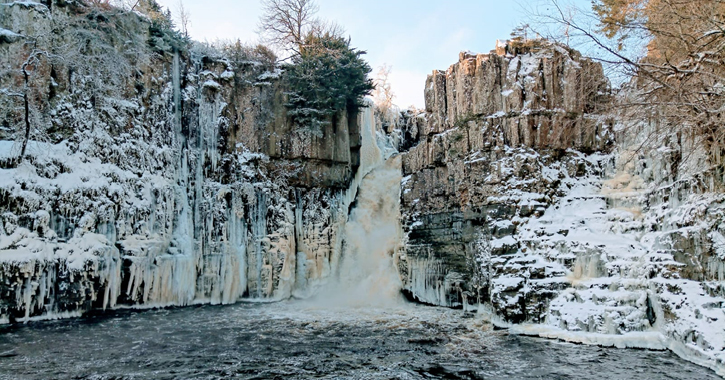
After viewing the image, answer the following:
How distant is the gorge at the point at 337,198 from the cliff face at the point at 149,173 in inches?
2.4

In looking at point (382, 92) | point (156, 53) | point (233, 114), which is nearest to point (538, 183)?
point (233, 114)

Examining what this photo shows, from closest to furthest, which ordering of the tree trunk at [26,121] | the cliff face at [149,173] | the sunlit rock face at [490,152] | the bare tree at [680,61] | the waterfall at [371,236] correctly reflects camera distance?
the bare tree at [680,61] → the tree trunk at [26,121] → the cliff face at [149,173] → the sunlit rock face at [490,152] → the waterfall at [371,236]

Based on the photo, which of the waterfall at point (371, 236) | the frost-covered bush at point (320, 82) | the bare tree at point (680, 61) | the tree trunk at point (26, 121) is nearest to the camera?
the bare tree at point (680, 61)

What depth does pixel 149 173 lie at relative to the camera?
1775 cm

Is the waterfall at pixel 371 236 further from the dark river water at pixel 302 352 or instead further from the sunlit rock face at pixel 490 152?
the dark river water at pixel 302 352

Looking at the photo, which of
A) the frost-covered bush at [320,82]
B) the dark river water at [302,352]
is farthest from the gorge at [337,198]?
the dark river water at [302,352]

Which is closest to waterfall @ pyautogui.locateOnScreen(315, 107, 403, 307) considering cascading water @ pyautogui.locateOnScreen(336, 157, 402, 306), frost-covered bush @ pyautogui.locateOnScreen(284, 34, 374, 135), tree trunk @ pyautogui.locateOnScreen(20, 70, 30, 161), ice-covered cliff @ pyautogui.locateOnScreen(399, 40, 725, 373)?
cascading water @ pyautogui.locateOnScreen(336, 157, 402, 306)

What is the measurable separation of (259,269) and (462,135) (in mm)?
9511

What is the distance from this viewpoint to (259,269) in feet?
63.8

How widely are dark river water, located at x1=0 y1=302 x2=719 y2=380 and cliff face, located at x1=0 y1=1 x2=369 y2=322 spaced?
2117 millimetres

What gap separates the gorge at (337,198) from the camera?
484 inches

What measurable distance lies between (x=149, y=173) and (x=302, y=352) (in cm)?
1017

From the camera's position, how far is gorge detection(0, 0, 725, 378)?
40.3ft

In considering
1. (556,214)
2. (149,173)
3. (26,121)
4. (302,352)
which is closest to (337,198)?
(149,173)
